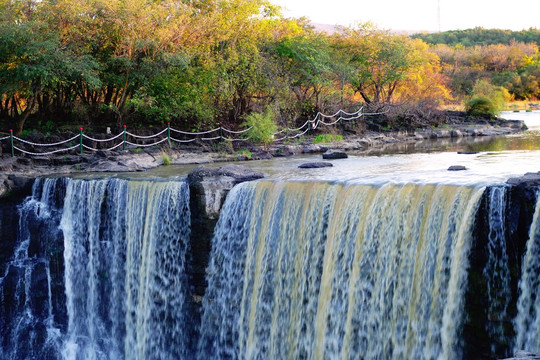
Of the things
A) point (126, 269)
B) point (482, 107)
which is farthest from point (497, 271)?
point (482, 107)

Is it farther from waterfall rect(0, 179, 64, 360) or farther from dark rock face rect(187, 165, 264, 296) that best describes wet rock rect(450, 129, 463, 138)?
waterfall rect(0, 179, 64, 360)

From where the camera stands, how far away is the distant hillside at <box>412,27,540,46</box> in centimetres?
9419

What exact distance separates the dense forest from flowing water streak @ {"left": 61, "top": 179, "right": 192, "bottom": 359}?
5.89 meters

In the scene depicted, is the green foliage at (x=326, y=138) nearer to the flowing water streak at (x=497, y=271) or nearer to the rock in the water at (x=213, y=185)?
the rock in the water at (x=213, y=185)

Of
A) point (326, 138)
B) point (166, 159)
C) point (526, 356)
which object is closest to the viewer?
point (526, 356)

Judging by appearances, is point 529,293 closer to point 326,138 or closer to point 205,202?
point 205,202

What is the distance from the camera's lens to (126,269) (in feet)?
39.3

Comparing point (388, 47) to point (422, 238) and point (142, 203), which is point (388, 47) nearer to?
point (142, 203)

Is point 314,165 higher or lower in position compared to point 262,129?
lower

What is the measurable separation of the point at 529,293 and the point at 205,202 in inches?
244

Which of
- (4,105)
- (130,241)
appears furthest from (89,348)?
(4,105)

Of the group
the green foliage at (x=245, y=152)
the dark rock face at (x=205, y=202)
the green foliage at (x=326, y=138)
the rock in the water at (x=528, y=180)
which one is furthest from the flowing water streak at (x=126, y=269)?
the green foliage at (x=326, y=138)

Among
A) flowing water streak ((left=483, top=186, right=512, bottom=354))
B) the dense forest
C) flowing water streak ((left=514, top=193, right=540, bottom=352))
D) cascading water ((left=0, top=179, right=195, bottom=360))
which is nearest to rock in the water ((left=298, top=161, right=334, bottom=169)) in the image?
cascading water ((left=0, top=179, right=195, bottom=360))

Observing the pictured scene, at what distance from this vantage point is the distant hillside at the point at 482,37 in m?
94.2
